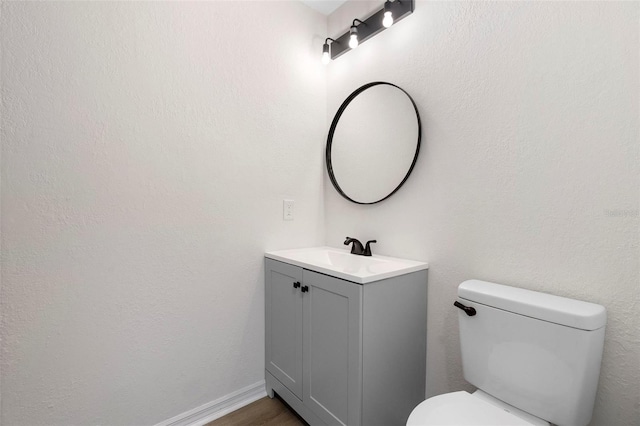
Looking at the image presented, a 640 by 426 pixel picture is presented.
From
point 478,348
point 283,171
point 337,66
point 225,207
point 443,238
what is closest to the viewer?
point 478,348

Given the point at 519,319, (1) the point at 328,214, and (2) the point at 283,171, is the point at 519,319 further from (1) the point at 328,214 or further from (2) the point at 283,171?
(2) the point at 283,171

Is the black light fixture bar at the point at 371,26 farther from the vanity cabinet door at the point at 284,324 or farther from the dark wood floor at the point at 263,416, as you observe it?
the dark wood floor at the point at 263,416

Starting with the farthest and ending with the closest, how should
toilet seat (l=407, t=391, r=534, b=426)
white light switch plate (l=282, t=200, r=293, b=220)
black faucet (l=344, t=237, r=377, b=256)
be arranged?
white light switch plate (l=282, t=200, r=293, b=220), black faucet (l=344, t=237, r=377, b=256), toilet seat (l=407, t=391, r=534, b=426)

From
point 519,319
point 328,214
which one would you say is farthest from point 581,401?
point 328,214

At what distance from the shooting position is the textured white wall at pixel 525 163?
935 mm

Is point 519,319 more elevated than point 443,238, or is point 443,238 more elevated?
point 443,238

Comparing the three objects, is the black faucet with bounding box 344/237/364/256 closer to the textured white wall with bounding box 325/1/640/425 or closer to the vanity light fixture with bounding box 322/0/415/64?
the textured white wall with bounding box 325/1/640/425

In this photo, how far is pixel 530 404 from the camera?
954mm

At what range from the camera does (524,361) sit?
→ 0.97m

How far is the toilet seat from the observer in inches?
34.4

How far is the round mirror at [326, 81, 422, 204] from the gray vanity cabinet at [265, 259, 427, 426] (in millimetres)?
539

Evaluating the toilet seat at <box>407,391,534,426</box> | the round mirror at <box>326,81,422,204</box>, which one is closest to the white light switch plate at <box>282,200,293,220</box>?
the round mirror at <box>326,81,422,204</box>

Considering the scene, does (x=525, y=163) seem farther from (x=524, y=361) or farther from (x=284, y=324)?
(x=284, y=324)

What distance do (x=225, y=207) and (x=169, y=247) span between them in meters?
0.33
